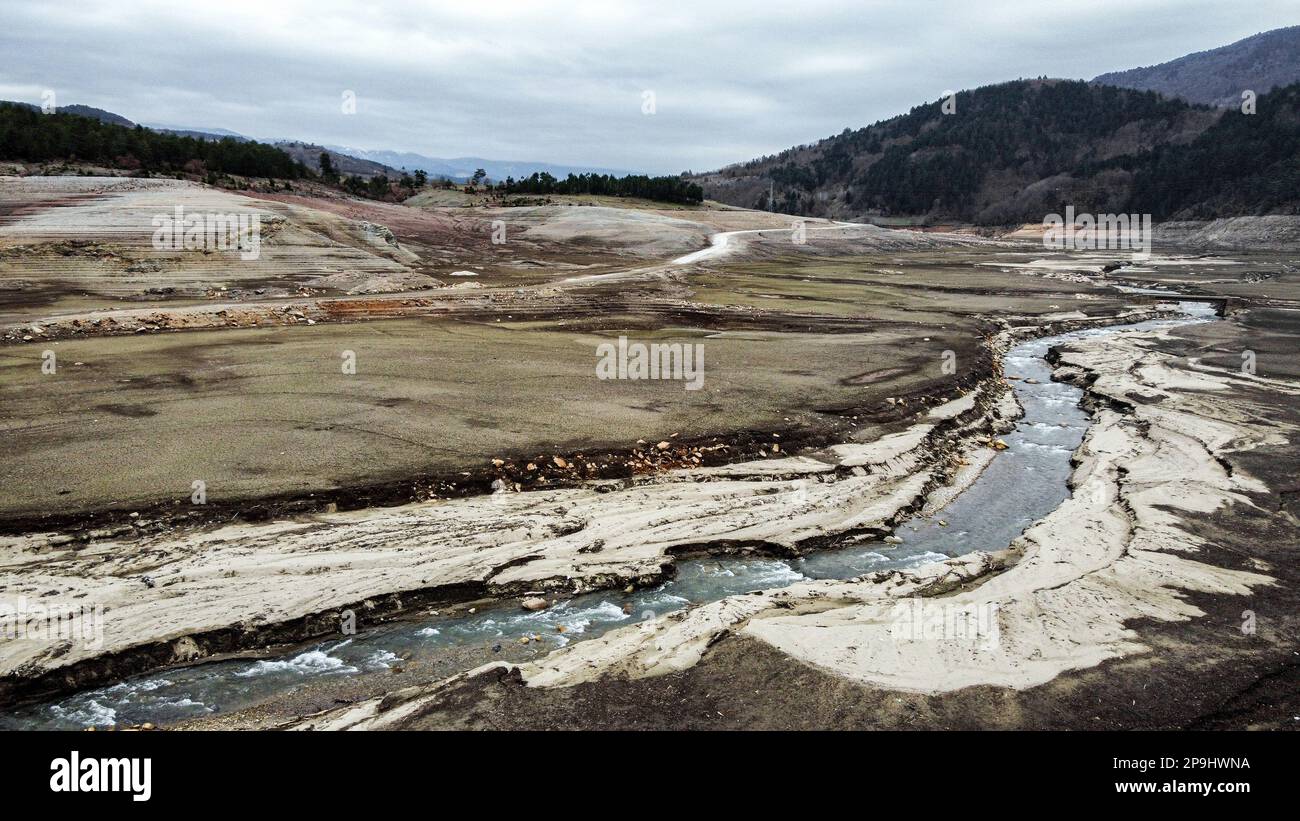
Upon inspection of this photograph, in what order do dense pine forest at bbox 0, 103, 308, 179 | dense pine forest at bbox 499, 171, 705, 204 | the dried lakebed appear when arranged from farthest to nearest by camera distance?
dense pine forest at bbox 499, 171, 705, 204 → dense pine forest at bbox 0, 103, 308, 179 → the dried lakebed

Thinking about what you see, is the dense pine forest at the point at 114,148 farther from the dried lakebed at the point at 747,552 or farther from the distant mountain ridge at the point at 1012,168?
the distant mountain ridge at the point at 1012,168

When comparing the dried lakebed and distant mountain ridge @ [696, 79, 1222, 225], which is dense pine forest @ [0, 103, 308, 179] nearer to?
the dried lakebed

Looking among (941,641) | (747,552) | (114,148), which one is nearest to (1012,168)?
(114,148)

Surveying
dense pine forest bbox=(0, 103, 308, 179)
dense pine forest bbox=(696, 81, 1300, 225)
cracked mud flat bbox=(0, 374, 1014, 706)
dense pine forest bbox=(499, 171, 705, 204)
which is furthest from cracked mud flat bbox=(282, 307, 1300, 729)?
dense pine forest bbox=(696, 81, 1300, 225)

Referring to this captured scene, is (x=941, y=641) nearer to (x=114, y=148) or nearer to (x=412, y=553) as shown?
(x=412, y=553)
